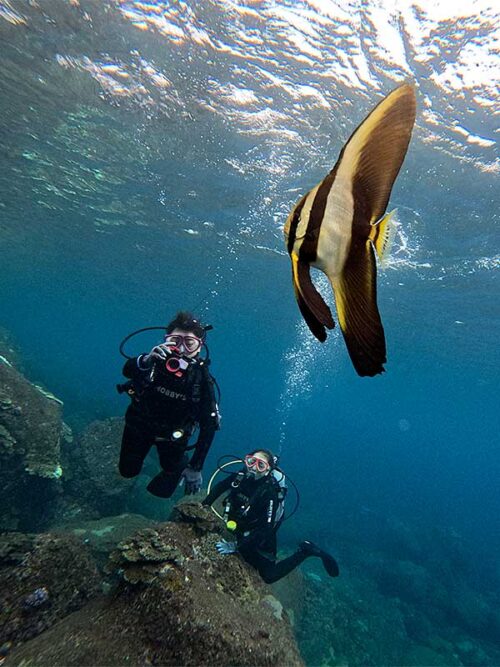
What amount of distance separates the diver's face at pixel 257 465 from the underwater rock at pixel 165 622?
8.98 feet

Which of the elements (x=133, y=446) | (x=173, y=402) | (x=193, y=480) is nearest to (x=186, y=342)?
(x=173, y=402)

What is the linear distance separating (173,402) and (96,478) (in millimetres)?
6527

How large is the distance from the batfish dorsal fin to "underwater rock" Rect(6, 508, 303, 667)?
13.2ft

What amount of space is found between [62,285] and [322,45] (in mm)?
49373

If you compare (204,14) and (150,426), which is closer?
(150,426)

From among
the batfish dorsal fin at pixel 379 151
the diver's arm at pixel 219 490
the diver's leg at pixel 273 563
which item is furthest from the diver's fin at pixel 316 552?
the batfish dorsal fin at pixel 379 151

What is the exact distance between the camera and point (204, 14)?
8.21 m

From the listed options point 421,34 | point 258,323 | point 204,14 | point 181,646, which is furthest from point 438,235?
point 258,323

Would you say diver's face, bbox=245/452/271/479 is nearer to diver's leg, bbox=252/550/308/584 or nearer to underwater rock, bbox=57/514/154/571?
diver's leg, bbox=252/550/308/584

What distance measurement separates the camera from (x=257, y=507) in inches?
273

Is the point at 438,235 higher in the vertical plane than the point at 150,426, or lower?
higher

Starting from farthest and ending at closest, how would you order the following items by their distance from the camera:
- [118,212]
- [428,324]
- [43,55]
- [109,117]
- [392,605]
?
[428,324]
[118,212]
[392,605]
[109,117]
[43,55]

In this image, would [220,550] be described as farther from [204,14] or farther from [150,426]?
[204,14]

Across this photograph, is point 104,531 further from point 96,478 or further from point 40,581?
point 40,581
